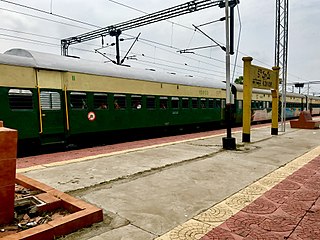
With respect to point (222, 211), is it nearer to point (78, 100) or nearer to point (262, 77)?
point (78, 100)

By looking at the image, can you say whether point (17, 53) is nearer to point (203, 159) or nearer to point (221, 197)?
point (203, 159)

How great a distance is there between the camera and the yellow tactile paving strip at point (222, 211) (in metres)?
3.44

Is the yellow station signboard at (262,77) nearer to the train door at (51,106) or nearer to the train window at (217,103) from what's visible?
the train window at (217,103)

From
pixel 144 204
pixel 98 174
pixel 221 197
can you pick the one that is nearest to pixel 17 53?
pixel 98 174

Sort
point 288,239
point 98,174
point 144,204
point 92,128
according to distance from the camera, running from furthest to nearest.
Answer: point 92,128 → point 98,174 → point 144,204 → point 288,239

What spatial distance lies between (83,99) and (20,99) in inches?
91.7

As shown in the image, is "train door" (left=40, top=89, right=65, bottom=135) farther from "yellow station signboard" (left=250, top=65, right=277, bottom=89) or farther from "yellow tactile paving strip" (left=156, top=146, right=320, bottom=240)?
"yellow station signboard" (left=250, top=65, right=277, bottom=89)

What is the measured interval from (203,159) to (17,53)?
6838 millimetres

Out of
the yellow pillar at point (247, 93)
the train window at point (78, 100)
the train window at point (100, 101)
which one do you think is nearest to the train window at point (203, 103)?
the yellow pillar at point (247, 93)

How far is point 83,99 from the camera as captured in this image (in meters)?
10.4

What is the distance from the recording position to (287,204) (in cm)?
442

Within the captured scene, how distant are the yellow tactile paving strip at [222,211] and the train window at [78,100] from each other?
6.82 meters

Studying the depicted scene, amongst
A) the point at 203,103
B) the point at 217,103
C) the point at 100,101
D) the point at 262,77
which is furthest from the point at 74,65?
the point at 217,103

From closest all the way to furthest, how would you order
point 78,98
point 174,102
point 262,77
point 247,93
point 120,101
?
point 78,98
point 247,93
point 120,101
point 262,77
point 174,102
